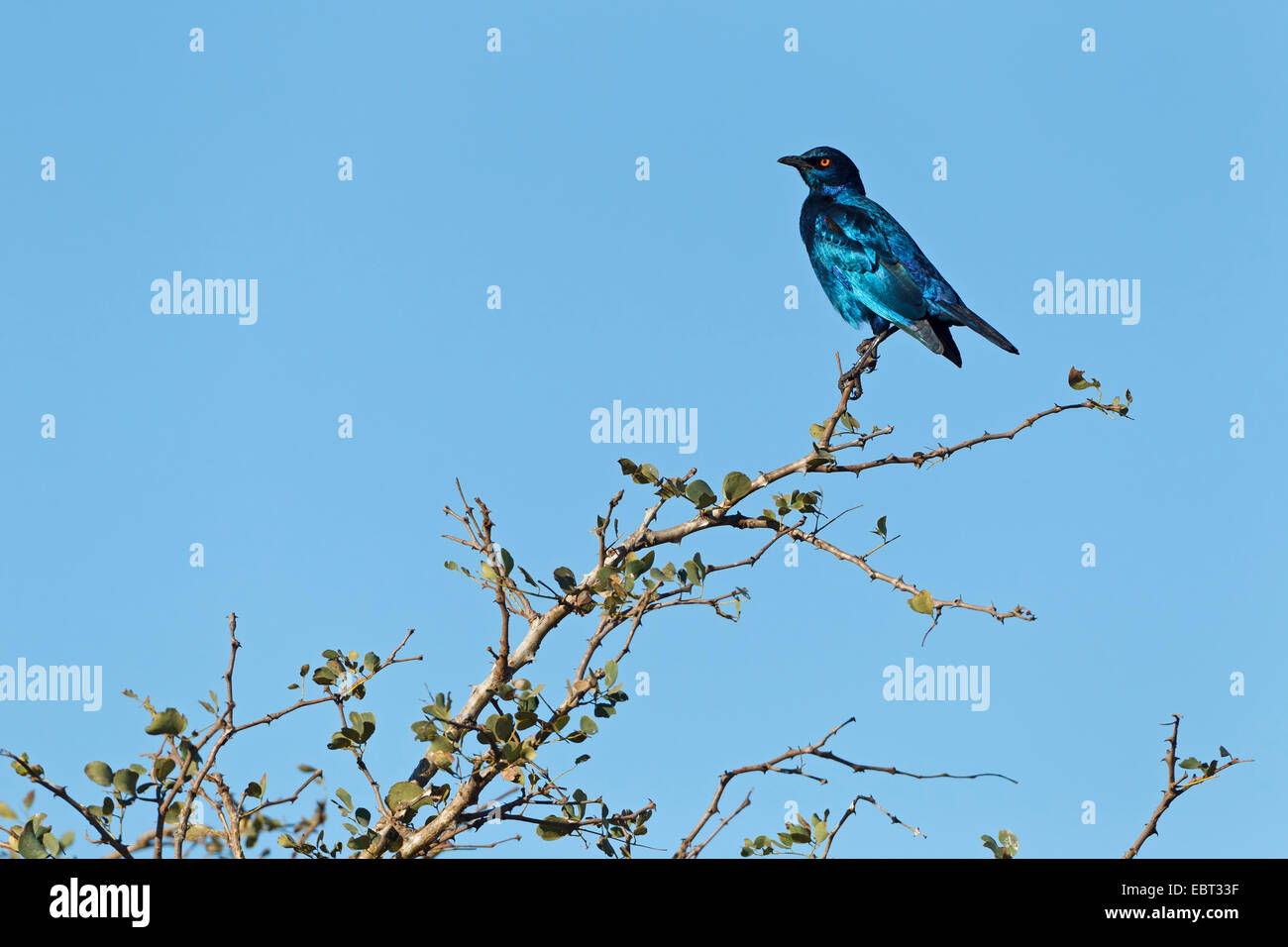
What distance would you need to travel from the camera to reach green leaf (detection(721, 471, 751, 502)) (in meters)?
3.59

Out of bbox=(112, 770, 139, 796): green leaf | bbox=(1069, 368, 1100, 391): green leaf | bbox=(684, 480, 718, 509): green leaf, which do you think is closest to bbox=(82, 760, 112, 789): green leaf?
bbox=(112, 770, 139, 796): green leaf

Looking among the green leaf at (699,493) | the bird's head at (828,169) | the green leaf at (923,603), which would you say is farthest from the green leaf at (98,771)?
the bird's head at (828,169)

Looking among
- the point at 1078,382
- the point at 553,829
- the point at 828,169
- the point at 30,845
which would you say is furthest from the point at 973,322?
the point at 30,845

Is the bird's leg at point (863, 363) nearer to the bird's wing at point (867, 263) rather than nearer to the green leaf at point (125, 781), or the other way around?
the bird's wing at point (867, 263)

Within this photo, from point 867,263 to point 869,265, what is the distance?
0.04m

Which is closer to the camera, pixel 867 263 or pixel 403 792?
pixel 403 792

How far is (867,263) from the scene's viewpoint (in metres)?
6.86

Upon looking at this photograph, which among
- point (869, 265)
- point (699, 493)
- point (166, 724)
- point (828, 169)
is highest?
point (828, 169)

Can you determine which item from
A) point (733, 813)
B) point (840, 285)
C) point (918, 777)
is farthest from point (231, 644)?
point (840, 285)

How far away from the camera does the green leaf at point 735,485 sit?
11.8 ft

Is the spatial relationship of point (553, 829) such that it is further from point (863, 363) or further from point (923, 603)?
point (863, 363)

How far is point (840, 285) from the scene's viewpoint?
695 centimetres

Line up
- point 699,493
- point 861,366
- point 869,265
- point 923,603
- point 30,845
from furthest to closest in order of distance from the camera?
point 869,265 < point 861,366 < point 699,493 < point 923,603 < point 30,845

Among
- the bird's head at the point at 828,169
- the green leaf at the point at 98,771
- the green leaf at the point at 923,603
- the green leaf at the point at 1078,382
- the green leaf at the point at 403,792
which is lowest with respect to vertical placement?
the green leaf at the point at 403,792
